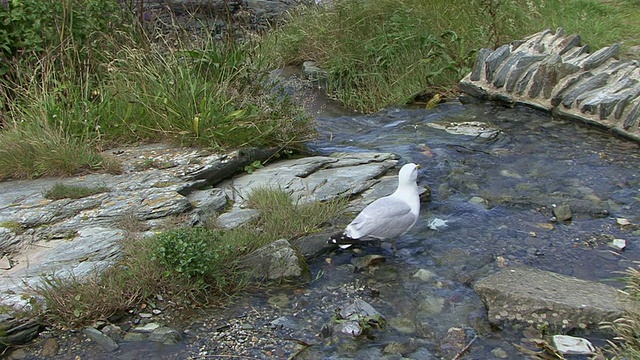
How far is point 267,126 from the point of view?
19.9 ft

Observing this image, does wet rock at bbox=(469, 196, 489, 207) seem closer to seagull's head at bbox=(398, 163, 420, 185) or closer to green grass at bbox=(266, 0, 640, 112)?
seagull's head at bbox=(398, 163, 420, 185)

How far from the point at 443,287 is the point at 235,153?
7.33 ft

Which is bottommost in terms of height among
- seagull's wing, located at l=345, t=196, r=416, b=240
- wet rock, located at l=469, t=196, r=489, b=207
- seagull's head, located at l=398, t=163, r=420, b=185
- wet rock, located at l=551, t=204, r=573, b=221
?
wet rock, located at l=469, t=196, r=489, b=207

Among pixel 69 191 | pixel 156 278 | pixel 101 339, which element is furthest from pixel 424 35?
pixel 101 339

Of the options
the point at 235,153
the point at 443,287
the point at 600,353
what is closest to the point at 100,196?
the point at 235,153

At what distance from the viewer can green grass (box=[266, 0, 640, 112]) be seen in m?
8.52

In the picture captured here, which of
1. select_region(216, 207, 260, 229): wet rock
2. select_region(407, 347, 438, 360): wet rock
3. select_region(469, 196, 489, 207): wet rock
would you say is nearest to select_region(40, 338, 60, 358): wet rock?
select_region(216, 207, 260, 229): wet rock

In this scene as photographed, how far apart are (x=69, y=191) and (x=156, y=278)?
140 cm

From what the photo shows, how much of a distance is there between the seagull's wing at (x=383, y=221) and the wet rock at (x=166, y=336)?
1.26 meters

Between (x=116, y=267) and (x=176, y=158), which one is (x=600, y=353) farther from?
(x=176, y=158)

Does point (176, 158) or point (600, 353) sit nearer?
point (600, 353)

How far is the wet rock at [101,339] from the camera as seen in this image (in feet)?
12.2

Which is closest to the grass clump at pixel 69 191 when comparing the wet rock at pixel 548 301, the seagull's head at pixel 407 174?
the seagull's head at pixel 407 174

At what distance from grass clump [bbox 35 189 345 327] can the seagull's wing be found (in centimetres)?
70
